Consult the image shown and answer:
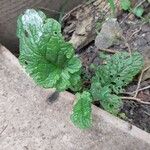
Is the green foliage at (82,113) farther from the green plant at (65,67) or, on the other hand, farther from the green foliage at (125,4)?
the green foliage at (125,4)

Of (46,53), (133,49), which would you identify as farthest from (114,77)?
(46,53)

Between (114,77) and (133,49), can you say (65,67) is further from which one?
(133,49)

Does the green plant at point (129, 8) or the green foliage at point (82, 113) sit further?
the green plant at point (129, 8)

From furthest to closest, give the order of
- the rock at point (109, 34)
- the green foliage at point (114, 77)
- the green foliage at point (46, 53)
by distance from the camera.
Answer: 1. the rock at point (109, 34)
2. the green foliage at point (114, 77)
3. the green foliage at point (46, 53)

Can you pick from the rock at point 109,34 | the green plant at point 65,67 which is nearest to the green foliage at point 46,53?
the green plant at point 65,67

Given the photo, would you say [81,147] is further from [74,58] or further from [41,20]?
[41,20]

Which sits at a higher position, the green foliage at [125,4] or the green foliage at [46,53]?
the green foliage at [46,53]

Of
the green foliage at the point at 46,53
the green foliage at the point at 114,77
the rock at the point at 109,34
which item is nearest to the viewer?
the green foliage at the point at 46,53
